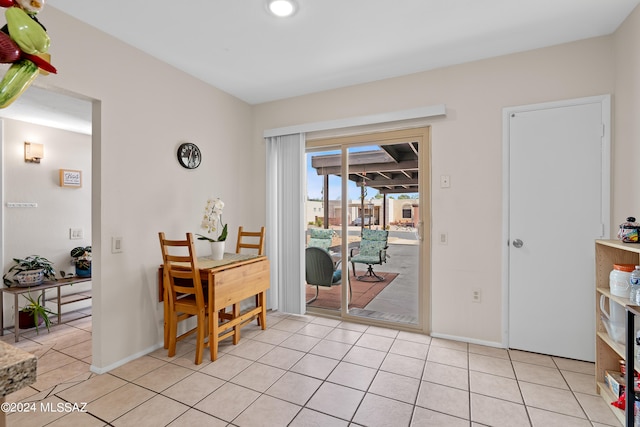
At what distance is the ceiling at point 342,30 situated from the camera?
6.41 ft

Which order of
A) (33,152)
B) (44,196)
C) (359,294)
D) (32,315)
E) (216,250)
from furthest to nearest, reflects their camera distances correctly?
(359,294) → (44,196) → (33,152) → (32,315) → (216,250)

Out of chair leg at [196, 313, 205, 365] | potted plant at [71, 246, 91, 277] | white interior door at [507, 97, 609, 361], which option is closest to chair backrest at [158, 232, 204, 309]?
chair leg at [196, 313, 205, 365]

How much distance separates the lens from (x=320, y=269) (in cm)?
341

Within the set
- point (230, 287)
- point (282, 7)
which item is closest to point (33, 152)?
point (230, 287)

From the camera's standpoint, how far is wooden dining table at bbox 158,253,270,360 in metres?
2.36

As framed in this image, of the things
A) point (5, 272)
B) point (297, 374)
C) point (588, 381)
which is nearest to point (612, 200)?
point (588, 381)

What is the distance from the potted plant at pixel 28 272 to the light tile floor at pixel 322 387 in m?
0.64

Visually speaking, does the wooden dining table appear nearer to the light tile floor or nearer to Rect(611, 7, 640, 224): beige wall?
the light tile floor

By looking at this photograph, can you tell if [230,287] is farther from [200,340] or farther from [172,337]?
[172,337]

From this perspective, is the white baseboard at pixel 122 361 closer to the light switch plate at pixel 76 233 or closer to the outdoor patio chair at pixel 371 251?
the outdoor patio chair at pixel 371 251

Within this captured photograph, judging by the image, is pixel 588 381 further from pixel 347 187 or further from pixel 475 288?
pixel 347 187

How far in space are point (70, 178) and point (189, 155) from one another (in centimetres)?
197

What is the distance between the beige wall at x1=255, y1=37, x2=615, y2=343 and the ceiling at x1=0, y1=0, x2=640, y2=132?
122 mm

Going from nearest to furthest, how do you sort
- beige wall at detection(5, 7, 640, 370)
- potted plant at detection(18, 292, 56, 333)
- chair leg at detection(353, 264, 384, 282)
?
1. beige wall at detection(5, 7, 640, 370)
2. potted plant at detection(18, 292, 56, 333)
3. chair leg at detection(353, 264, 384, 282)
